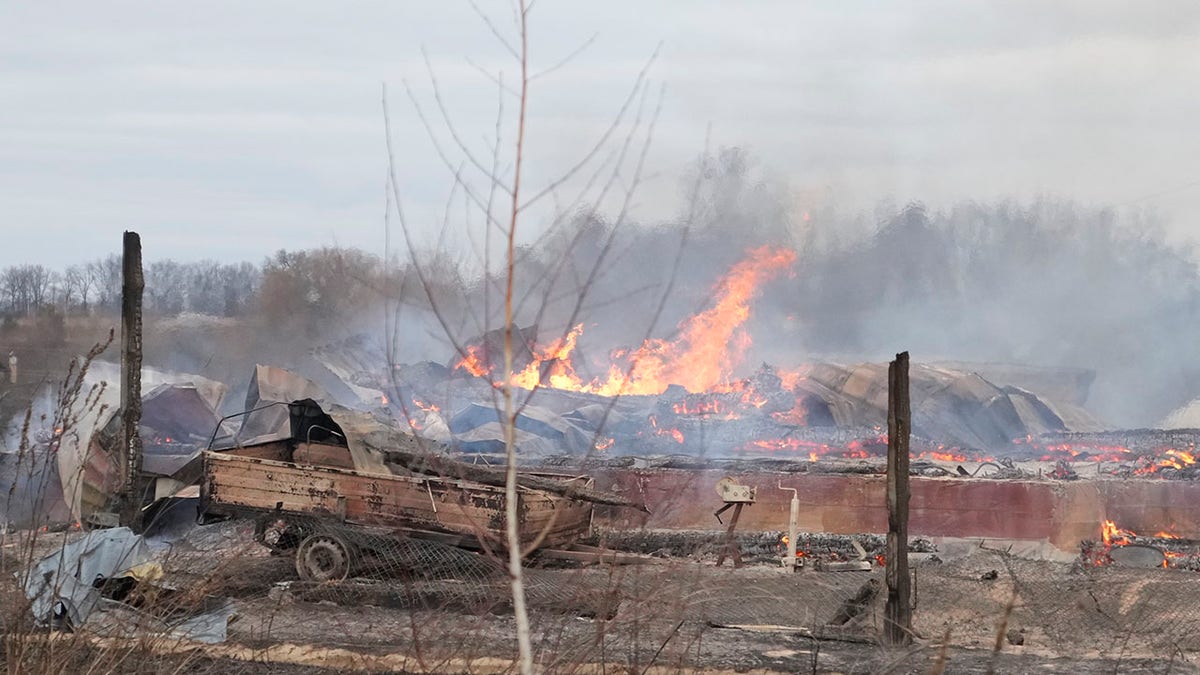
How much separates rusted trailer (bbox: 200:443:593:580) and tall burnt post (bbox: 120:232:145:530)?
93 centimetres

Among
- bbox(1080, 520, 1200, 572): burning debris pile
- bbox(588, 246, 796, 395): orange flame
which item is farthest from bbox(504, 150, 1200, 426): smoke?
bbox(1080, 520, 1200, 572): burning debris pile

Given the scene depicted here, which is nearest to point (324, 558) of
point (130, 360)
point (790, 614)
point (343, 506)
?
point (343, 506)

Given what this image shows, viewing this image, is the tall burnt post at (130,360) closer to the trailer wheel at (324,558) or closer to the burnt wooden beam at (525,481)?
the trailer wheel at (324,558)

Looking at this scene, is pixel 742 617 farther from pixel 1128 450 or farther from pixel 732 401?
pixel 732 401

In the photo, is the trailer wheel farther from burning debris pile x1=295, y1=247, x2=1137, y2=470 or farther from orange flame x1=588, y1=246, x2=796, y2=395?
orange flame x1=588, y1=246, x2=796, y2=395

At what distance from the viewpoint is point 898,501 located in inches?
379

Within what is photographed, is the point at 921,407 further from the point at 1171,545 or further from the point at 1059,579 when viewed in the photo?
the point at 1059,579

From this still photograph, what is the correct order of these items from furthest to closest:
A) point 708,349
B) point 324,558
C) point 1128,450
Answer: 1. point 708,349
2. point 1128,450
3. point 324,558

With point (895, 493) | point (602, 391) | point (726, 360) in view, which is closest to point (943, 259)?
point (726, 360)

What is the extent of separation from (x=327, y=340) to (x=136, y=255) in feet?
82.9

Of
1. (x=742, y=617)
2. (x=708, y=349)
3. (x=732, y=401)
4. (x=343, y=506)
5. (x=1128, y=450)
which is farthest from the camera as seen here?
(x=708, y=349)

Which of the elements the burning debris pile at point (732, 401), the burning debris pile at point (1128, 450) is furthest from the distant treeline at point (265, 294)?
the burning debris pile at point (1128, 450)

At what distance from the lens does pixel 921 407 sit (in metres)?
27.9

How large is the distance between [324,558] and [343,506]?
60 cm
